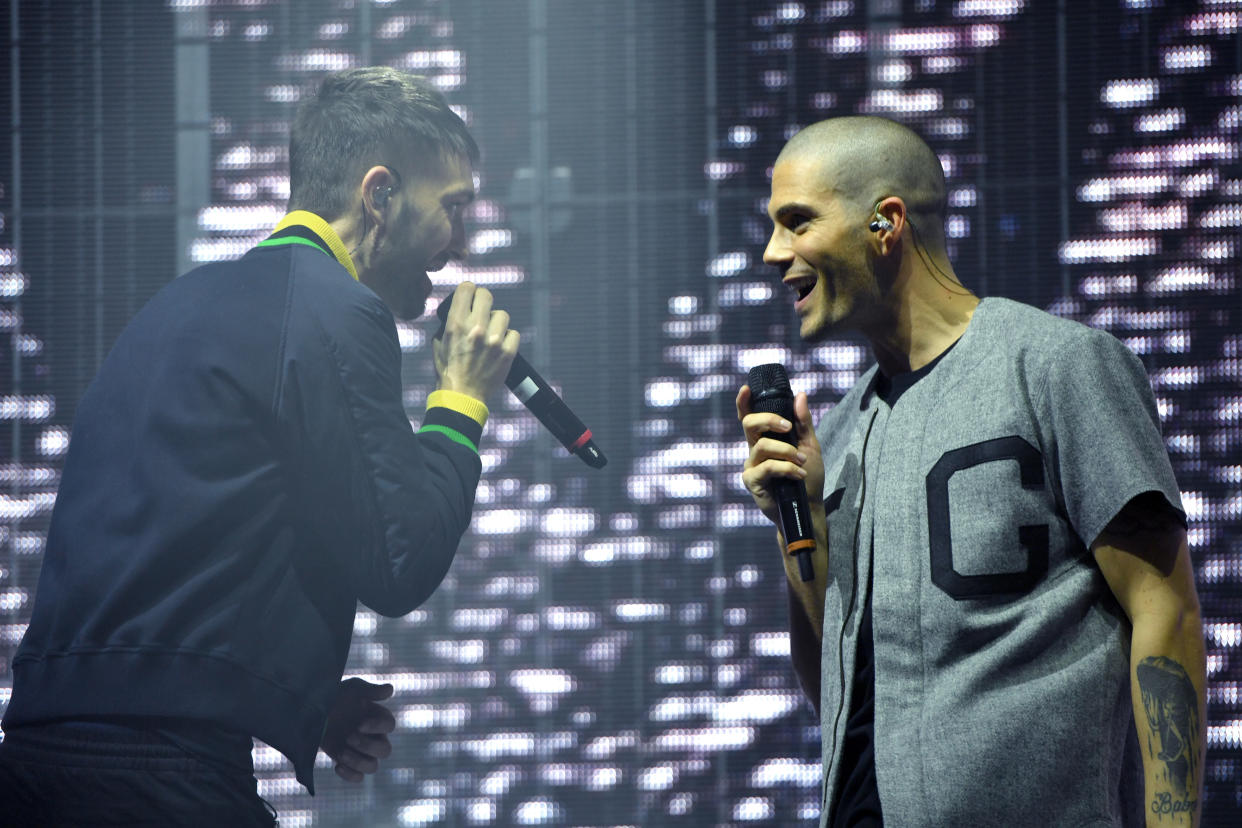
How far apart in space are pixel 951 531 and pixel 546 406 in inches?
31.7

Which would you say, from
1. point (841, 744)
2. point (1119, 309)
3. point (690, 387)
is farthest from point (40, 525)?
point (1119, 309)

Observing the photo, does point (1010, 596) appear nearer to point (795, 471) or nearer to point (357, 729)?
point (795, 471)

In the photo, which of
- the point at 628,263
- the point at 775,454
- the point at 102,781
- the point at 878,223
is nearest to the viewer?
the point at 102,781

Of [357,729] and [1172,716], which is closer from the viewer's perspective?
[1172,716]

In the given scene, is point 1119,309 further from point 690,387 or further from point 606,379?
point 606,379

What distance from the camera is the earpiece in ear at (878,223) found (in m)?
1.64

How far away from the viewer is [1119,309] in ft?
8.50

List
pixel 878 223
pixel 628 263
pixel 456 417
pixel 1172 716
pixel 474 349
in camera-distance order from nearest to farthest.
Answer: pixel 1172 716 < pixel 878 223 < pixel 456 417 < pixel 474 349 < pixel 628 263

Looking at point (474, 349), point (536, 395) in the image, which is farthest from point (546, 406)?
point (474, 349)

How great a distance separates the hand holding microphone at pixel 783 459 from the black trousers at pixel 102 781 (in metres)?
0.78

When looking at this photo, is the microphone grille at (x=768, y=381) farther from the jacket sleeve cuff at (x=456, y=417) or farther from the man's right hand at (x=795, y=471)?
the jacket sleeve cuff at (x=456, y=417)

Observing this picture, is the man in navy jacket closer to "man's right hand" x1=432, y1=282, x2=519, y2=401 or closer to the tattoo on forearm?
"man's right hand" x1=432, y1=282, x2=519, y2=401

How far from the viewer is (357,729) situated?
1.89 m

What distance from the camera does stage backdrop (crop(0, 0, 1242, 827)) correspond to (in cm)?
253
